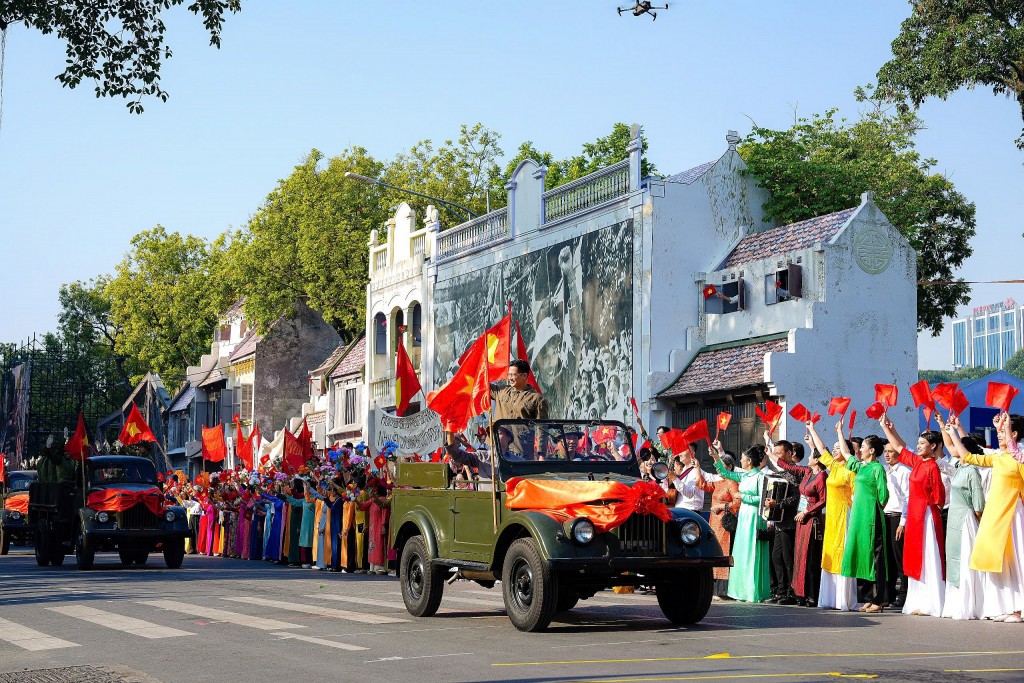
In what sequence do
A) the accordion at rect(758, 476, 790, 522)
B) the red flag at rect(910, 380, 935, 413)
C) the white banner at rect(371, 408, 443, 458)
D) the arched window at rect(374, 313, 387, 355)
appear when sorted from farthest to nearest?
the arched window at rect(374, 313, 387, 355) < the white banner at rect(371, 408, 443, 458) < the accordion at rect(758, 476, 790, 522) < the red flag at rect(910, 380, 935, 413)

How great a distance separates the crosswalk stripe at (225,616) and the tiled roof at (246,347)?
47256 mm

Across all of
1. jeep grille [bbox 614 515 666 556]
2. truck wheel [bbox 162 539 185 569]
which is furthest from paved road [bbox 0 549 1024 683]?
truck wheel [bbox 162 539 185 569]

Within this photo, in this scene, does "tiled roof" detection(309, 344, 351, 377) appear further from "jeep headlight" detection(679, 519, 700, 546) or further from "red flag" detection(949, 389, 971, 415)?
"jeep headlight" detection(679, 519, 700, 546)

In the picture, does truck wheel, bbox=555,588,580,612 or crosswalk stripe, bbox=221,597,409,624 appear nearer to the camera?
truck wheel, bbox=555,588,580,612

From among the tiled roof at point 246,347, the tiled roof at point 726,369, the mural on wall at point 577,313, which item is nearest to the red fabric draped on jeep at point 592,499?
the tiled roof at point 726,369

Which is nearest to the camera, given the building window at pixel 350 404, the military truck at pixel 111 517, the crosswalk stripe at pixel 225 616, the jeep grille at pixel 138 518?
the crosswalk stripe at pixel 225 616

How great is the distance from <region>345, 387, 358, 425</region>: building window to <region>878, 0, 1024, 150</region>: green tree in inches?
1025

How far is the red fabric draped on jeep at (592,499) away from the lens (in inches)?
484

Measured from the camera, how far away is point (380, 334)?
47.7m

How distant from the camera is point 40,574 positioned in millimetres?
24406

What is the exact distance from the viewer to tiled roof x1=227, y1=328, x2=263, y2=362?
65.1 meters

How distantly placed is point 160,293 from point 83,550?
157 feet

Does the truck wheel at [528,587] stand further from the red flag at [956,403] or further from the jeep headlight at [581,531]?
the red flag at [956,403]

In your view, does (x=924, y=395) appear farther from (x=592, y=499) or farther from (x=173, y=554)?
(x=173, y=554)
